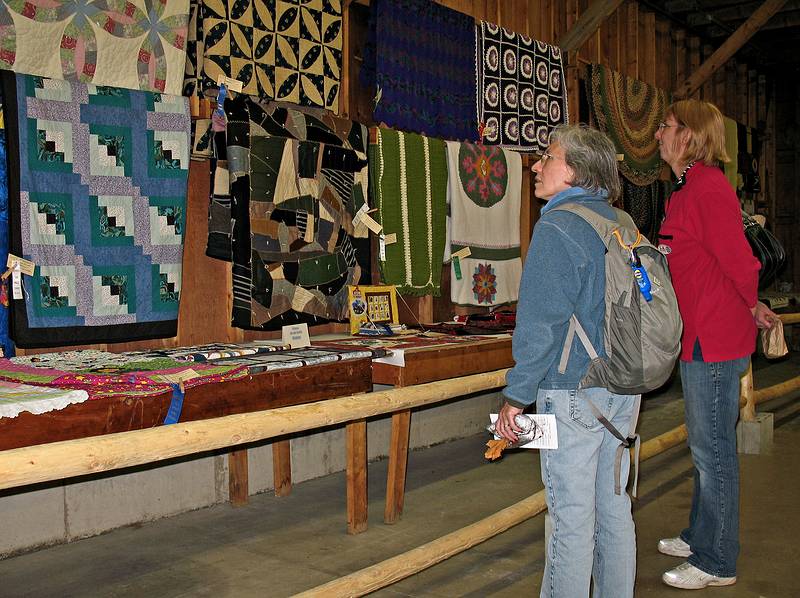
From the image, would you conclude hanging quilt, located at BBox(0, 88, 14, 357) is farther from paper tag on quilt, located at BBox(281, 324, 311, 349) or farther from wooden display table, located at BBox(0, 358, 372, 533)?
paper tag on quilt, located at BBox(281, 324, 311, 349)

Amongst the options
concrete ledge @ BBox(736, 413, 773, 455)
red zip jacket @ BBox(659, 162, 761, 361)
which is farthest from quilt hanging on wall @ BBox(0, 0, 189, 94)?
concrete ledge @ BBox(736, 413, 773, 455)

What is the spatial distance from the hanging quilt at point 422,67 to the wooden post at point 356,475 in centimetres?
165

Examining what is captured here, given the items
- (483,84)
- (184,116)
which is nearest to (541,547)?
(184,116)

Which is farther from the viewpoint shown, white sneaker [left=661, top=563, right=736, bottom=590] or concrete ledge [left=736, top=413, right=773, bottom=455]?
concrete ledge [left=736, top=413, right=773, bottom=455]

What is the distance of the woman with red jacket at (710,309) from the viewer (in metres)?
2.52

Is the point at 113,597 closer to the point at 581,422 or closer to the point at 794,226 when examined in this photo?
the point at 581,422

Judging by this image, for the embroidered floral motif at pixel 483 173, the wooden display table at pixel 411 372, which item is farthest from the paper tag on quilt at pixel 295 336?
the embroidered floral motif at pixel 483 173

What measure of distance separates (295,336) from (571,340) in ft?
5.37

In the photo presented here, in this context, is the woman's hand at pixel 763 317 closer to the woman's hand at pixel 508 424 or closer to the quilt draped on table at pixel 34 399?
the woman's hand at pixel 508 424

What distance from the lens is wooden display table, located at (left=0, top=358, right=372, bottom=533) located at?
207 cm

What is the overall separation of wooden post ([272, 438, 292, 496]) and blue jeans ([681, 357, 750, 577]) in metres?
1.81

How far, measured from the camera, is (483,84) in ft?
15.3

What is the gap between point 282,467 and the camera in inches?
147

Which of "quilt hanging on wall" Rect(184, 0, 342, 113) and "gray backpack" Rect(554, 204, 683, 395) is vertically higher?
"quilt hanging on wall" Rect(184, 0, 342, 113)
